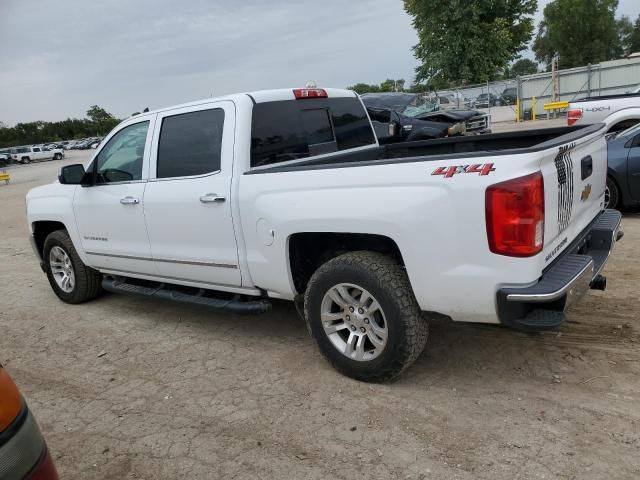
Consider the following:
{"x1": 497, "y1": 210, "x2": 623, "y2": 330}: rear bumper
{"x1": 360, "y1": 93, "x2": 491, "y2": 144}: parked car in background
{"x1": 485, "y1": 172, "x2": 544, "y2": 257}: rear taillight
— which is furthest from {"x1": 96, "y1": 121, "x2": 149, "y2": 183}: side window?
{"x1": 360, "y1": 93, "x2": 491, "y2": 144}: parked car in background

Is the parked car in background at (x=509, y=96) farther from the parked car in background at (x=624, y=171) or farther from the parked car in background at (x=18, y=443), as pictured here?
the parked car in background at (x=18, y=443)

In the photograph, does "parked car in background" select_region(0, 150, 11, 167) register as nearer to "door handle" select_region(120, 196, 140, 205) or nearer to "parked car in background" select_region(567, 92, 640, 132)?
"parked car in background" select_region(567, 92, 640, 132)

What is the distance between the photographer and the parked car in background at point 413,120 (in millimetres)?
13367

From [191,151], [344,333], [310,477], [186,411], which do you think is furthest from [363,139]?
[310,477]

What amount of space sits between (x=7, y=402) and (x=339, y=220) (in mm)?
2013

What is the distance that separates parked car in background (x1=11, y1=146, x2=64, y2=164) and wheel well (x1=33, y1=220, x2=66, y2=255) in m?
52.2

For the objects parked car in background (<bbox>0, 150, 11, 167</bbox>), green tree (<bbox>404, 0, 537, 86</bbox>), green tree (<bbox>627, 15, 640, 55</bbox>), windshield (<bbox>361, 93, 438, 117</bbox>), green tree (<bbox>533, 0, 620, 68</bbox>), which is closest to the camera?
windshield (<bbox>361, 93, 438, 117</bbox>)

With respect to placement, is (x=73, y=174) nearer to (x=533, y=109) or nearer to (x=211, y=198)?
(x=211, y=198)

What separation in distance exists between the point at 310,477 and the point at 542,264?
163 centimetres

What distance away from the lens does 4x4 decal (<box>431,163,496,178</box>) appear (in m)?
2.79

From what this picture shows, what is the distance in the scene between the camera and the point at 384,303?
328cm

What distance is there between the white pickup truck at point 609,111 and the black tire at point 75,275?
8.11 m

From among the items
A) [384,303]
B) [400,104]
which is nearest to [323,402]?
[384,303]

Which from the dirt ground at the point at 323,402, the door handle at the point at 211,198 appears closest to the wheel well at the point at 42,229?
the dirt ground at the point at 323,402
